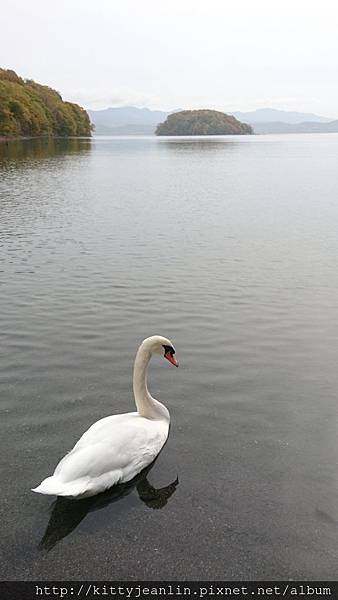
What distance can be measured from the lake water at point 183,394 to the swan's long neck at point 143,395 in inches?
27.7

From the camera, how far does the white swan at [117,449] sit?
6.17 metres

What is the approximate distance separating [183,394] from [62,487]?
162 inches

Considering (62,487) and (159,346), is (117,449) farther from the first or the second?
(159,346)

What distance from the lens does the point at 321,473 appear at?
7.46 meters

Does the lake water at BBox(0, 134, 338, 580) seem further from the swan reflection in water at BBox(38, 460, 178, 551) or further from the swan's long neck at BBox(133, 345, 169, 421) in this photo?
the swan's long neck at BBox(133, 345, 169, 421)

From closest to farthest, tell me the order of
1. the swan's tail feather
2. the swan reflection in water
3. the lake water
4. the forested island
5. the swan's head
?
the swan's tail feather
the lake water
the swan reflection in water
the swan's head
the forested island

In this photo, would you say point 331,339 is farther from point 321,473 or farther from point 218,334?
point 321,473

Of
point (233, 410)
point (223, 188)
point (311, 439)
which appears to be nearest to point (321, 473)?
point (311, 439)

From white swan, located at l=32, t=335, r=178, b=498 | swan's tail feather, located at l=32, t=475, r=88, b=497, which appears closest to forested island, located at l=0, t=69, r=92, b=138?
white swan, located at l=32, t=335, r=178, b=498

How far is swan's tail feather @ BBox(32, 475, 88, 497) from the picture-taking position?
19.4 feet

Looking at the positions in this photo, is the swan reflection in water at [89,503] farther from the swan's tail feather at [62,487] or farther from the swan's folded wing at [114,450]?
the swan's tail feather at [62,487]

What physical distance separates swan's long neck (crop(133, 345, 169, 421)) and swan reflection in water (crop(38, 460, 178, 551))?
2.53ft

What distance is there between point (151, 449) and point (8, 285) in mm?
11043

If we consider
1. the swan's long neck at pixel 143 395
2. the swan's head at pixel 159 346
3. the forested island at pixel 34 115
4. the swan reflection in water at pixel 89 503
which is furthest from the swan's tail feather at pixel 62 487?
the forested island at pixel 34 115
